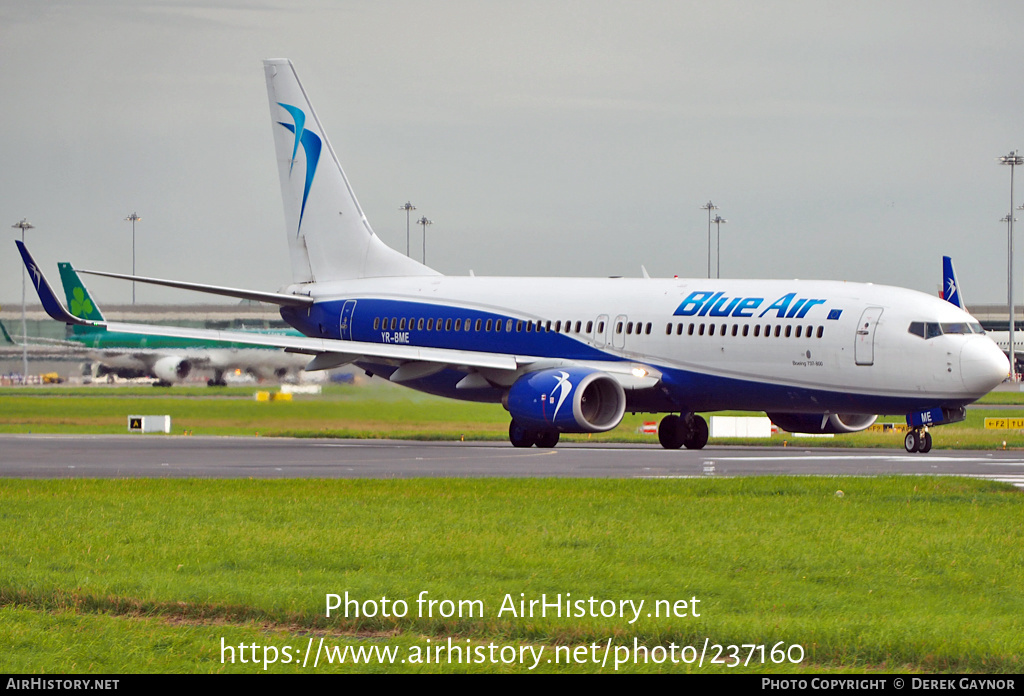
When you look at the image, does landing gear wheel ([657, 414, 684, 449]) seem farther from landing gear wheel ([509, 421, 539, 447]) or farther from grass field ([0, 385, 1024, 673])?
grass field ([0, 385, 1024, 673])

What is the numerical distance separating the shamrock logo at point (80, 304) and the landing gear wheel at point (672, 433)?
16824 millimetres

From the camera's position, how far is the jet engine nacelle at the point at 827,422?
36.6 meters

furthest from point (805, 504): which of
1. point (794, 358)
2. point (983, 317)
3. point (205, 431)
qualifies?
point (983, 317)

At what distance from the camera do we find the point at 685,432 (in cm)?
3734

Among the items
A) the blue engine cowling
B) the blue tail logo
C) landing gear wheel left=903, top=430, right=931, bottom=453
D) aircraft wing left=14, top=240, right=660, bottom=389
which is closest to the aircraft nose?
landing gear wheel left=903, top=430, right=931, bottom=453

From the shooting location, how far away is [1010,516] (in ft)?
60.8

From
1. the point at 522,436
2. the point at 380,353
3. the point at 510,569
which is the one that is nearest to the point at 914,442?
the point at 522,436

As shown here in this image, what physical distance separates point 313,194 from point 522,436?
40.4ft

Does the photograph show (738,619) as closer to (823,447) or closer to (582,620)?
(582,620)

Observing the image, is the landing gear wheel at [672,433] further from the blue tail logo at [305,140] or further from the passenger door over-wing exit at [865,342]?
the blue tail logo at [305,140]

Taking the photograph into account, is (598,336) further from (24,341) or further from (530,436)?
(24,341)

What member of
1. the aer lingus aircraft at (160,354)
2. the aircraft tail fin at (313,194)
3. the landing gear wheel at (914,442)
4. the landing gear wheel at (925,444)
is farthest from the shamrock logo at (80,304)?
the landing gear wheel at (925,444)

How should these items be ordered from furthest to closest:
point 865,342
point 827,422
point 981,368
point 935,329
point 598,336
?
point 598,336 < point 827,422 < point 865,342 < point 935,329 < point 981,368
